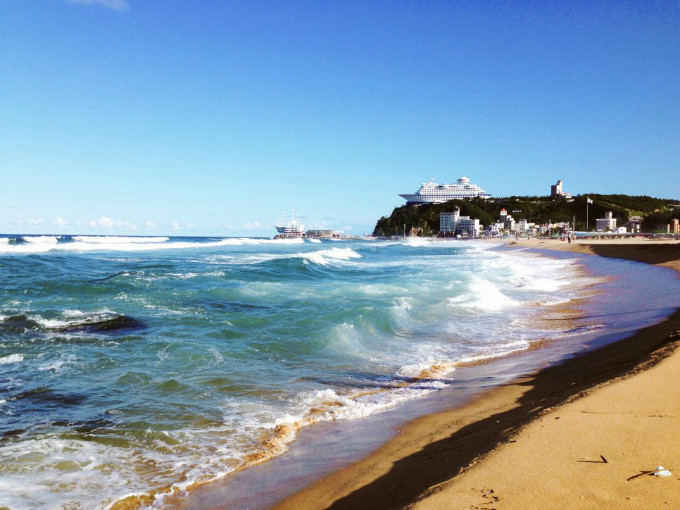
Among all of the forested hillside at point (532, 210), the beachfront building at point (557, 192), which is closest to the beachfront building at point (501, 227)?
the forested hillside at point (532, 210)

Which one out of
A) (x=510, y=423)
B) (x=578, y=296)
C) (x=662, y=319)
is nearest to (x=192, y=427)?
(x=510, y=423)

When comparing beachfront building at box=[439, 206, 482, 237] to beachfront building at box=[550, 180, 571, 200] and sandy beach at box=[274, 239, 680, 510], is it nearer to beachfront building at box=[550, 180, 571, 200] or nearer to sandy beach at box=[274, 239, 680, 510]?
beachfront building at box=[550, 180, 571, 200]

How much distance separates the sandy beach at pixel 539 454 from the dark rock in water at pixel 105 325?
8.10 m

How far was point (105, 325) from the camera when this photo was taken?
11.2 metres

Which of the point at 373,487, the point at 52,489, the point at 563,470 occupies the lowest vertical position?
the point at 52,489

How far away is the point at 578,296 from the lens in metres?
15.6

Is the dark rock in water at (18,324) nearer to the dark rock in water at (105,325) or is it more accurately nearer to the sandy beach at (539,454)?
the dark rock in water at (105,325)

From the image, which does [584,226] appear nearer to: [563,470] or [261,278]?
[261,278]

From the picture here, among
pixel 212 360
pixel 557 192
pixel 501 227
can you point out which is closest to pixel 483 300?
pixel 212 360

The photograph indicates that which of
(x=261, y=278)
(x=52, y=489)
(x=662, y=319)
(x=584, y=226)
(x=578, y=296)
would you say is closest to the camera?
(x=52, y=489)

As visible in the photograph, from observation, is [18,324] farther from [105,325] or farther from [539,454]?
[539,454]

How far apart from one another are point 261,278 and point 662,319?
16.2 meters

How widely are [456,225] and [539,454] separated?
6056 inches

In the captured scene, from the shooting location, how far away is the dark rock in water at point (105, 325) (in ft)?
35.0
